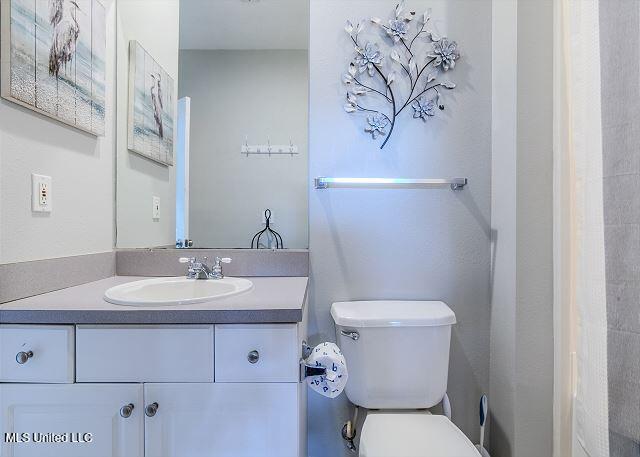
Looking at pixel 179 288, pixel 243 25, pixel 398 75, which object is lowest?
pixel 179 288

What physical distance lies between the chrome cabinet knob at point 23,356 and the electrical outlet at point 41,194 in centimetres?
41

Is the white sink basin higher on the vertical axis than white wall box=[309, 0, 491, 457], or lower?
lower

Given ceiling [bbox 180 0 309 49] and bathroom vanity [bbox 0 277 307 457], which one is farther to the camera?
ceiling [bbox 180 0 309 49]

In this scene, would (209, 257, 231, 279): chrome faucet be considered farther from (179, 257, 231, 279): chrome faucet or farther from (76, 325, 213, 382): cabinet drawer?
(76, 325, 213, 382): cabinet drawer

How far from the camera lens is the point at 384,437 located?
3.58 ft

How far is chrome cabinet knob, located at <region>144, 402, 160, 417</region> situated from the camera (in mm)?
854

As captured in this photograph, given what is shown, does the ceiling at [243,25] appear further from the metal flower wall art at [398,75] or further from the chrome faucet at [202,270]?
the chrome faucet at [202,270]

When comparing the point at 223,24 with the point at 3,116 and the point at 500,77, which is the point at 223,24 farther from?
the point at 500,77

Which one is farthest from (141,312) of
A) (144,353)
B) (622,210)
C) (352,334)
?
(622,210)

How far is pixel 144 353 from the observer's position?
87 cm

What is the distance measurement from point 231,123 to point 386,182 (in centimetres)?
72

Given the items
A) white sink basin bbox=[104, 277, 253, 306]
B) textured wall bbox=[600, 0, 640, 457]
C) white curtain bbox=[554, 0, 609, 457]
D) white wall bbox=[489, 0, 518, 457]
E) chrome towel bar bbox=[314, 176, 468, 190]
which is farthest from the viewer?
chrome towel bar bbox=[314, 176, 468, 190]

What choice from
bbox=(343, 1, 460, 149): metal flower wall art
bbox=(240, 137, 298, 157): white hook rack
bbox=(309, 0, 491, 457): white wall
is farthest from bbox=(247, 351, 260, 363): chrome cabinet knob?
bbox=(343, 1, 460, 149): metal flower wall art

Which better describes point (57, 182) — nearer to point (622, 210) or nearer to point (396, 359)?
point (396, 359)
